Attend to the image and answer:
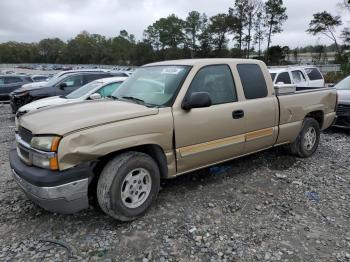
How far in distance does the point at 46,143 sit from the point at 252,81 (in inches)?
122

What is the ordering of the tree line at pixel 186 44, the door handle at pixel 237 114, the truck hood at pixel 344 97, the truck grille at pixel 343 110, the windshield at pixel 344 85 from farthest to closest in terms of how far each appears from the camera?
1. the tree line at pixel 186 44
2. the windshield at pixel 344 85
3. the truck hood at pixel 344 97
4. the truck grille at pixel 343 110
5. the door handle at pixel 237 114

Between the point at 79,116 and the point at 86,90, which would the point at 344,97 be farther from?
the point at 79,116

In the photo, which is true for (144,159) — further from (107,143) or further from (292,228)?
(292,228)

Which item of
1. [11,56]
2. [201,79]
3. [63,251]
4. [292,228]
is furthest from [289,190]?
[11,56]

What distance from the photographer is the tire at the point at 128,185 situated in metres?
3.60

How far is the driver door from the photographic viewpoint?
13.7 feet

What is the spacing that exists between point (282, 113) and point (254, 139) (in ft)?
2.55

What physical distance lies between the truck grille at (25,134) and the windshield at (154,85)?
4.40 feet

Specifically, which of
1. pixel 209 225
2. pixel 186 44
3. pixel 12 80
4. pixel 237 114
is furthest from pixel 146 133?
pixel 186 44

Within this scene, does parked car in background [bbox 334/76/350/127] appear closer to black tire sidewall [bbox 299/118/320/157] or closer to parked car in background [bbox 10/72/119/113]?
black tire sidewall [bbox 299/118/320/157]

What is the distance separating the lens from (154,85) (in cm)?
452

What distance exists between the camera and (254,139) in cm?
503

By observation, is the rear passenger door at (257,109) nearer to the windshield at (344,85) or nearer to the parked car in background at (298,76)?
the windshield at (344,85)

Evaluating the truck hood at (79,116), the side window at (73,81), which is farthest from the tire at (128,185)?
the side window at (73,81)
